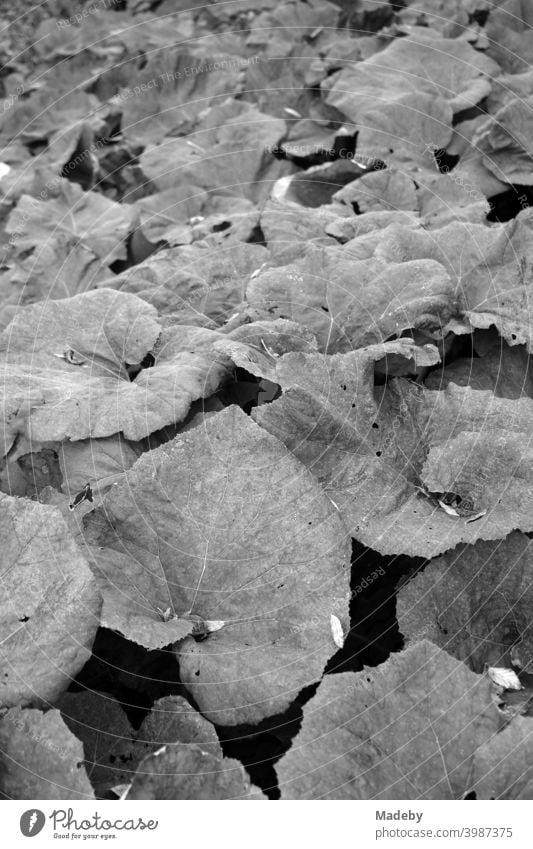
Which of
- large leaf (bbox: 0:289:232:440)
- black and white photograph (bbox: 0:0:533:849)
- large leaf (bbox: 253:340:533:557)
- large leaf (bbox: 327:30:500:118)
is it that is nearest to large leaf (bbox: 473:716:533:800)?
black and white photograph (bbox: 0:0:533:849)

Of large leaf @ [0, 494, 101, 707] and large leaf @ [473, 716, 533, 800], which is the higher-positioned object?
large leaf @ [0, 494, 101, 707]

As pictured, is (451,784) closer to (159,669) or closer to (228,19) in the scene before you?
(159,669)

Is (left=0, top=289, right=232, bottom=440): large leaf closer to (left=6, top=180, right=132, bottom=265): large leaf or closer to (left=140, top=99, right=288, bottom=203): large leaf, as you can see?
(left=6, top=180, right=132, bottom=265): large leaf

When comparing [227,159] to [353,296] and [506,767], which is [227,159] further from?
[506,767]

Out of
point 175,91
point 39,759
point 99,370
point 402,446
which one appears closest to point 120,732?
point 39,759
